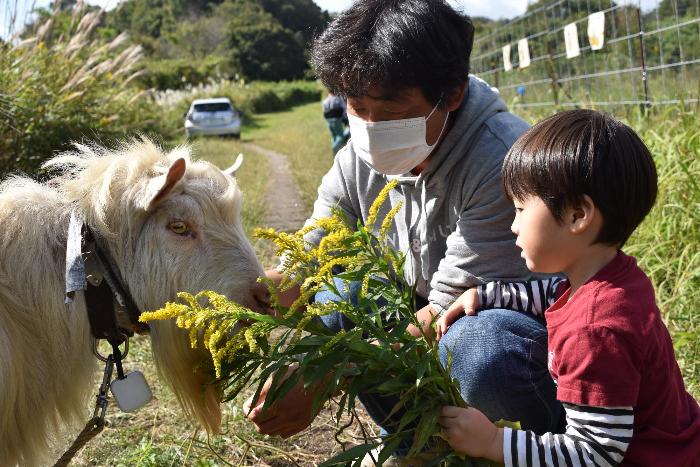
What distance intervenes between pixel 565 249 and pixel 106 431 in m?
2.49

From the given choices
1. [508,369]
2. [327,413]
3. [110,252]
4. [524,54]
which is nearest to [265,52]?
[524,54]

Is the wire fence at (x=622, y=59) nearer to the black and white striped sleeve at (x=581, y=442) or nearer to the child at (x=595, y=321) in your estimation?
the child at (x=595, y=321)

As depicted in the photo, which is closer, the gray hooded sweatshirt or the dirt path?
the gray hooded sweatshirt

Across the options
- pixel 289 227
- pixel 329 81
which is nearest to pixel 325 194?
pixel 329 81

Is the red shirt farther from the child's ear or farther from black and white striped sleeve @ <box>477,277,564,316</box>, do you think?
black and white striped sleeve @ <box>477,277,564,316</box>

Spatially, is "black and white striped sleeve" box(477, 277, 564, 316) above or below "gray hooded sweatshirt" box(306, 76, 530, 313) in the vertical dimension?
below

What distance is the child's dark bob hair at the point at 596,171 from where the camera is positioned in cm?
181

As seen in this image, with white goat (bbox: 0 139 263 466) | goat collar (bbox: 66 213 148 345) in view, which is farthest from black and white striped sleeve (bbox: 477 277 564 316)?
goat collar (bbox: 66 213 148 345)

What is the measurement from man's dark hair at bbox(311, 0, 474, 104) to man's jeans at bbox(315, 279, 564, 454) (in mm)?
761

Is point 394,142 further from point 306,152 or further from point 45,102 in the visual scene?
point 306,152

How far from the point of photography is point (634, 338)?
1736mm

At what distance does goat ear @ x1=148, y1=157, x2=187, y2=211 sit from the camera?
229 centimetres

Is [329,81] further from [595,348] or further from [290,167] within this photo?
[290,167]

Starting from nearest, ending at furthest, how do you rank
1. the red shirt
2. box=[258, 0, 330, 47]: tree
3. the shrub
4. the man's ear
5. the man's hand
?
the red shirt < the man's hand < the man's ear < the shrub < box=[258, 0, 330, 47]: tree
